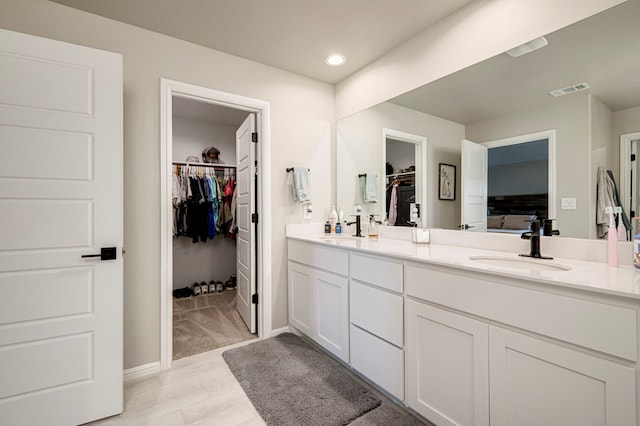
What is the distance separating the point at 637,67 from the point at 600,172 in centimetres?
47

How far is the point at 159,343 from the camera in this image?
82.8 inches

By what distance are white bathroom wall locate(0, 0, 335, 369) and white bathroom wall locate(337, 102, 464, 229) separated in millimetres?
600

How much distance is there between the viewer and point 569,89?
4.86 feet

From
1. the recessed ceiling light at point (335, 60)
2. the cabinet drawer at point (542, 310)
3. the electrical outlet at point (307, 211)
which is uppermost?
the recessed ceiling light at point (335, 60)

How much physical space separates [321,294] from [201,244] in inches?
103

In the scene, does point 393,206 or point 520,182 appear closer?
point 520,182

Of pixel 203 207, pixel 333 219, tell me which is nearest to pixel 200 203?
pixel 203 207

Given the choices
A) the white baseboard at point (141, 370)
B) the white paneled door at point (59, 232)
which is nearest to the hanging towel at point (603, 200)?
the white paneled door at point (59, 232)

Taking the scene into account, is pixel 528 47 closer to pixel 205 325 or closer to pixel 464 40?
pixel 464 40

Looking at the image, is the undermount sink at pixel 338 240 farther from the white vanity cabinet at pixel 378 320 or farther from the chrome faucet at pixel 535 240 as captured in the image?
the chrome faucet at pixel 535 240

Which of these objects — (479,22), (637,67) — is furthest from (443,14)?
(637,67)

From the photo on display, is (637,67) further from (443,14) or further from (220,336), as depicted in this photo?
(220,336)

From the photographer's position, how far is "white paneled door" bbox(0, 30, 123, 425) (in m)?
1.46

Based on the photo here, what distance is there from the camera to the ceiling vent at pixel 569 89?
1.45 metres
